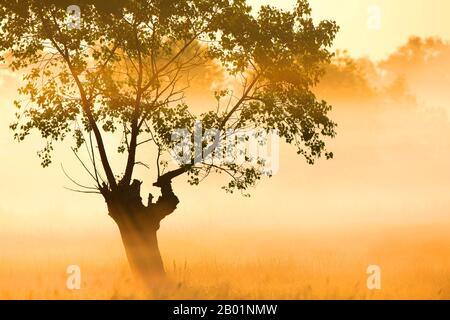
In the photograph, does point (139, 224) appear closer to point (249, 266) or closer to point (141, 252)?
point (141, 252)

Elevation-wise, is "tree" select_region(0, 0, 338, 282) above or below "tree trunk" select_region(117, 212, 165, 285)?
above

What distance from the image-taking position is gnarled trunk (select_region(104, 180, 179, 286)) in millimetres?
29281

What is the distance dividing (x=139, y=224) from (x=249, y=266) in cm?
531

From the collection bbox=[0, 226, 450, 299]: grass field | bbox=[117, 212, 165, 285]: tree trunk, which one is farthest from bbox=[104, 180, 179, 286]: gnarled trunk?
bbox=[0, 226, 450, 299]: grass field

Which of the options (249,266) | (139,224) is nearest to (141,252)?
(139,224)

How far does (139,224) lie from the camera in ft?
96.8

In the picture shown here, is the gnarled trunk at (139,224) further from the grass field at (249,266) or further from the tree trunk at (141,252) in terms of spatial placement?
the grass field at (249,266)

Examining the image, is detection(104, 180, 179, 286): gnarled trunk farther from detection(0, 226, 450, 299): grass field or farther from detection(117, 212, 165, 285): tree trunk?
detection(0, 226, 450, 299): grass field

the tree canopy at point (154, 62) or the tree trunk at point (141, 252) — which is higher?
the tree canopy at point (154, 62)

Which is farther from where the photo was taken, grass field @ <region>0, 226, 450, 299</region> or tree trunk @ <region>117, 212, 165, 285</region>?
tree trunk @ <region>117, 212, 165, 285</region>

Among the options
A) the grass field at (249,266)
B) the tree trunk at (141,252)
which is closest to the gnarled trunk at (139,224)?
the tree trunk at (141,252)

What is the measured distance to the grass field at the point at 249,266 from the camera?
27.5 metres

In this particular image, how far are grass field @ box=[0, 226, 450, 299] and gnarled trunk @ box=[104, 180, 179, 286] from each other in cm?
66

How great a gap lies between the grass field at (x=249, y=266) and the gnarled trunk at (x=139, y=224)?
26.0 inches
